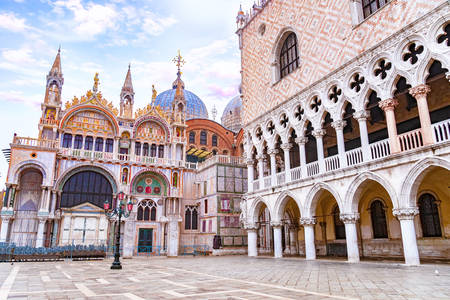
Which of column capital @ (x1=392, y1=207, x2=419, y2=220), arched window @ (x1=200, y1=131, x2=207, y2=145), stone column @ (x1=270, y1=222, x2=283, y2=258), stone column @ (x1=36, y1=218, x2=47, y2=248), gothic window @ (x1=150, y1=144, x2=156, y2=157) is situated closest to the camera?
column capital @ (x1=392, y1=207, x2=419, y2=220)

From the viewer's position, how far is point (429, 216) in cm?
1498

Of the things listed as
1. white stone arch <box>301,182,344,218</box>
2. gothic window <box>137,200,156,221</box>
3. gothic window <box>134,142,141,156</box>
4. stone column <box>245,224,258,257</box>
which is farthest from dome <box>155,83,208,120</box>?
white stone arch <box>301,182,344,218</box>

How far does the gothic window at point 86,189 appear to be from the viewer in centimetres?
2723

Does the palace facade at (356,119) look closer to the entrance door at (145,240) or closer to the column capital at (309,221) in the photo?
the column capital at (309,221)

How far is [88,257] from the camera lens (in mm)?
20922

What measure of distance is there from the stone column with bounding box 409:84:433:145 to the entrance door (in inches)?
902

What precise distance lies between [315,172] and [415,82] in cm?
661

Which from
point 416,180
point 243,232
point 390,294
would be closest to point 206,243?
point 243,232

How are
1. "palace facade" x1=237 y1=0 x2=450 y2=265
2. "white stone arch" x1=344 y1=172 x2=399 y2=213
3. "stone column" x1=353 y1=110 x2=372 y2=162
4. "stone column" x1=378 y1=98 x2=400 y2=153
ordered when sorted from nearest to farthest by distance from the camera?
1. "palace facade" x1=237 y1=0 x2=450 y2=265
2. "stone column" x1=378 y1=98 x2=400 y2=153
3. "white stone arch" x1=344 y1=172 x2=399 y2=213
4. "stone column" x1=353 y1=110 x2=372 y2=162

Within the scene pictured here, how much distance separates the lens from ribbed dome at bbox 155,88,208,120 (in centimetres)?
4666

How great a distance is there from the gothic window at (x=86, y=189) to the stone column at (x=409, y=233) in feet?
75.6

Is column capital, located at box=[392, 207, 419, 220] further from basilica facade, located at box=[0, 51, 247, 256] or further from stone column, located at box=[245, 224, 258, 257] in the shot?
basilica facade, located at box=[0, 51, 247, 256]

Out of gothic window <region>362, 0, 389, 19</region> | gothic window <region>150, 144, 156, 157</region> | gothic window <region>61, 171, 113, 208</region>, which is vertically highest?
gothic window <region>362, 0, 389, 19</region>

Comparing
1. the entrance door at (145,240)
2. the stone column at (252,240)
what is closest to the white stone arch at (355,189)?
the stone column at (252,240)
